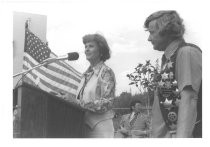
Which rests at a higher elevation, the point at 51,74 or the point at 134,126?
the point at 51,74

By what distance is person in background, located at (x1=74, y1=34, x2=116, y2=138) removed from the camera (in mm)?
3275

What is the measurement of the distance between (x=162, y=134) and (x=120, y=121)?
0.94 meters

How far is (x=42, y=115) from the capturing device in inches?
112

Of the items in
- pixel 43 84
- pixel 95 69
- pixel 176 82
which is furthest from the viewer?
pixel 43 84

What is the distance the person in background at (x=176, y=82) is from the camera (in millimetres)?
2418

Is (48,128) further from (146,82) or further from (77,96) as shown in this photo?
(146,82)

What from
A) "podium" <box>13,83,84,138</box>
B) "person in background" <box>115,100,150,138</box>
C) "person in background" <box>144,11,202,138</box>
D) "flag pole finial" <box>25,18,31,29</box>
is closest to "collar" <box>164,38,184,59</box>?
"person in background" <box>144,11,202,138</box>

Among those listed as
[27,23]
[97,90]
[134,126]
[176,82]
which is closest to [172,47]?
[176,82]

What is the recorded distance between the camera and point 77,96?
3.39m

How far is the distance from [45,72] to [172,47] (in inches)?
56.3

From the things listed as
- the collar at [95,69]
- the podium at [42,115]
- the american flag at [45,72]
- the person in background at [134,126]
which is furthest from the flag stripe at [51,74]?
the podium at [42,115]

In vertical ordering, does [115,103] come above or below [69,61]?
below

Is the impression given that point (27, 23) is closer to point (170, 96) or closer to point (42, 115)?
point (42, 115)

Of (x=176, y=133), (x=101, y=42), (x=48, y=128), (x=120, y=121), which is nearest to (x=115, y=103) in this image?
(x=120, y=121)
